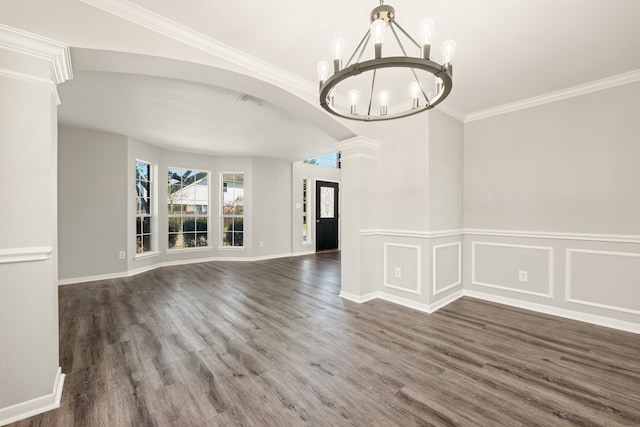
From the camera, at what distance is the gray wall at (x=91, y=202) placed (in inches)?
168

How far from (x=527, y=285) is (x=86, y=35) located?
4649 mm

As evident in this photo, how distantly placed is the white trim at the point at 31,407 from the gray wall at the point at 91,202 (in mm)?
3646

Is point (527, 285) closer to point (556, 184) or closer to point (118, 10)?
point (556, 184)

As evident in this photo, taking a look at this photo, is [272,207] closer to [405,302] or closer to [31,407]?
[405,302]

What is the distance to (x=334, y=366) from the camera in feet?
6.50

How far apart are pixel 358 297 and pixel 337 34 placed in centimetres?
281

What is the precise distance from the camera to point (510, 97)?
3.06 m

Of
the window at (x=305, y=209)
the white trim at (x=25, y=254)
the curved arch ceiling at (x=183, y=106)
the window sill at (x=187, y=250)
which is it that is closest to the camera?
the white trim at (x=25, y=254)

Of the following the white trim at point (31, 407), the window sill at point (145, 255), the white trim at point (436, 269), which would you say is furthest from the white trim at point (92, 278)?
the white trim at point (436, 269)

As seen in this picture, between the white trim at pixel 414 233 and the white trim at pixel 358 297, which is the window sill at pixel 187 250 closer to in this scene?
the white trim at pixel 358 297

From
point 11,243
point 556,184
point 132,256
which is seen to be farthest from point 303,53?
point 132,256

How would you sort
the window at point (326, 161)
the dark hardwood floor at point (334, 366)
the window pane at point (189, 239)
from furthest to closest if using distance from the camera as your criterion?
the window at point (326, 161)
the window pane at point (189, 239)
the dark hardwood floor at point (334, 366)

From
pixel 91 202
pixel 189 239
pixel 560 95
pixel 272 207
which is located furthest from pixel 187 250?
pixel 560 95

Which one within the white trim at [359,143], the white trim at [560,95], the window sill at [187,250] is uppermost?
the white trim at [560,95]
